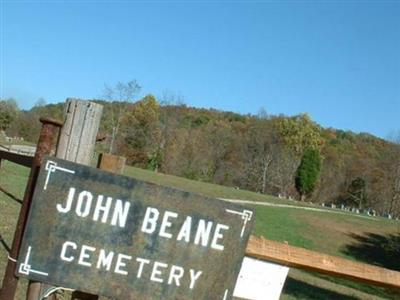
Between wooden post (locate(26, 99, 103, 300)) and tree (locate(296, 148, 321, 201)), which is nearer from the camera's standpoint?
wooden post (locate(26, 99, 103, 300))

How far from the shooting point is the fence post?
114 inches

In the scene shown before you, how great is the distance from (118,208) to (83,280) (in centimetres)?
36

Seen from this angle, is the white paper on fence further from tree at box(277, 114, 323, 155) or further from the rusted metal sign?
tree at box(277, 114, 323, 155)

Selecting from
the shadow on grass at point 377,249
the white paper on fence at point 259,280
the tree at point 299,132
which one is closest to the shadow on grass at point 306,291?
the white paper on fence at point 259,280

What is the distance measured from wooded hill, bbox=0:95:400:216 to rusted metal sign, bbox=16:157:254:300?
58.3 meters

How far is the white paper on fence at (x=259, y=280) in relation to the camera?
2.96 m

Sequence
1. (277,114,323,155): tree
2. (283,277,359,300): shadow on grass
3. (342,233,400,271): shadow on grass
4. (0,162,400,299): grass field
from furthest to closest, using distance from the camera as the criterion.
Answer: (277,114,323,155): tree → (342,233,400,271): shadow on grass → (0,162,400,299): grass field → (283,277,359,300): shadow on grass

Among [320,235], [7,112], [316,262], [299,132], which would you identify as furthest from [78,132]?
[299,132]

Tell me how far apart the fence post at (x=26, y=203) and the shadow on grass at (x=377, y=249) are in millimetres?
26312

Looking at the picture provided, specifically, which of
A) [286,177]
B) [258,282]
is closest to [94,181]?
[258,282]

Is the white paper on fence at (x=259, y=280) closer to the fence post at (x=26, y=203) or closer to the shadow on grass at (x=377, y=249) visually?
the fence post at (x=26, y=203)

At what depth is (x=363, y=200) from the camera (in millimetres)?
74062

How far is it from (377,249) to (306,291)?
17946 millimetres

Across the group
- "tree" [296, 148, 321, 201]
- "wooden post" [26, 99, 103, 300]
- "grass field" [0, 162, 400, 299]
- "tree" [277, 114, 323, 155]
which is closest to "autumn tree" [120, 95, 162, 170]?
"tree" [296, 148, 321, 201]
